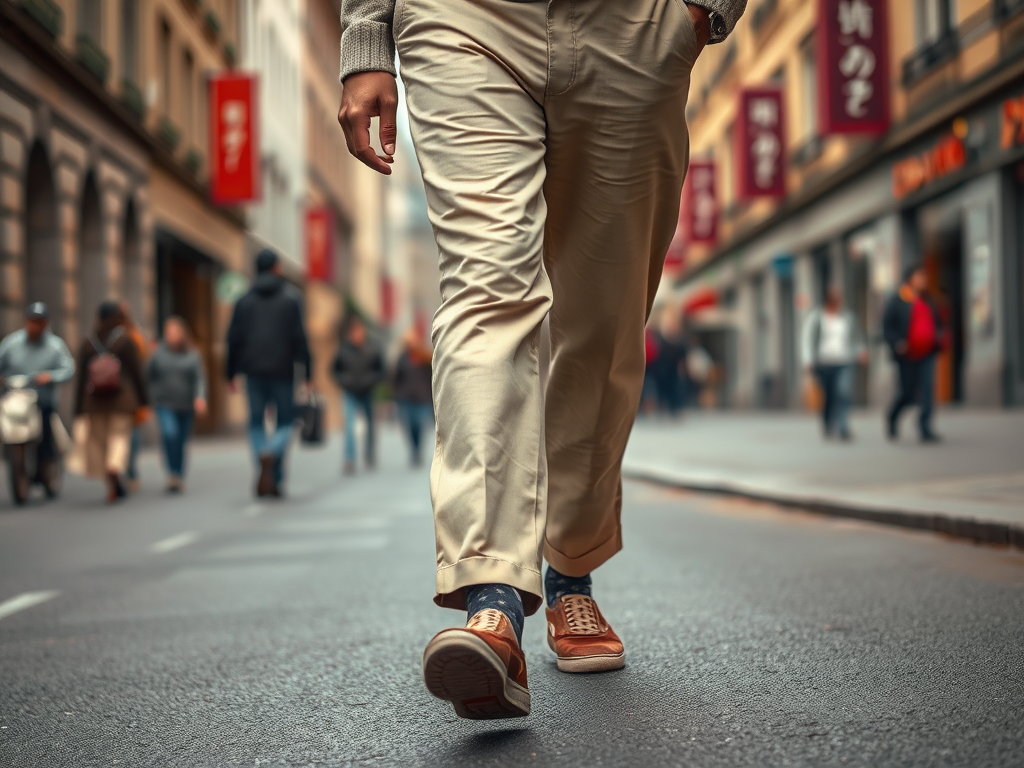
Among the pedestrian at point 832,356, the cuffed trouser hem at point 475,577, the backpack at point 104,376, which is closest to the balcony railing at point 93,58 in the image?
the backpack at point 104,376

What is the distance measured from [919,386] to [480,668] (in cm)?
1134

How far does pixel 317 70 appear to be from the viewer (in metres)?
45.4

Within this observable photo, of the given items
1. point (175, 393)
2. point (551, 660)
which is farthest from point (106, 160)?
point (551, 660)

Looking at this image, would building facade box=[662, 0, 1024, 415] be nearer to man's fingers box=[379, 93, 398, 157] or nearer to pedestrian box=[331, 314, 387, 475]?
pedestrian box=[331, 314, 387, 475]

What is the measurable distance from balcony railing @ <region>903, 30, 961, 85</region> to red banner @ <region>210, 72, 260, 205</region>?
12996 millimetres

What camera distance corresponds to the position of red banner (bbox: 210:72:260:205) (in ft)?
81.9

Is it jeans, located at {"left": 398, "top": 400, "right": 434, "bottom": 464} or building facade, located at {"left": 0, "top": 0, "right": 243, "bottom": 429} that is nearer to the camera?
building facade, located at {"left": 0, "top": 0, "right": 243, "bottom": 429}

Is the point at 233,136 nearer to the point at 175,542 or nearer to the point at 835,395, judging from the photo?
the point at 835,395

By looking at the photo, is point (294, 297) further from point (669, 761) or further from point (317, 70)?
point (317, 70)

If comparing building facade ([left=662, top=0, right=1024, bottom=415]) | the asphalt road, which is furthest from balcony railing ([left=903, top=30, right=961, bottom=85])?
the asphalt road

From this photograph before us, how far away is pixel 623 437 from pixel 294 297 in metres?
8.28

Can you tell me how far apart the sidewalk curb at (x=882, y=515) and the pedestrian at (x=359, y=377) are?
535 cm

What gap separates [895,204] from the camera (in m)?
19.7

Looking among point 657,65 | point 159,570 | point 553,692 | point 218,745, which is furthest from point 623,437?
point 159,570
